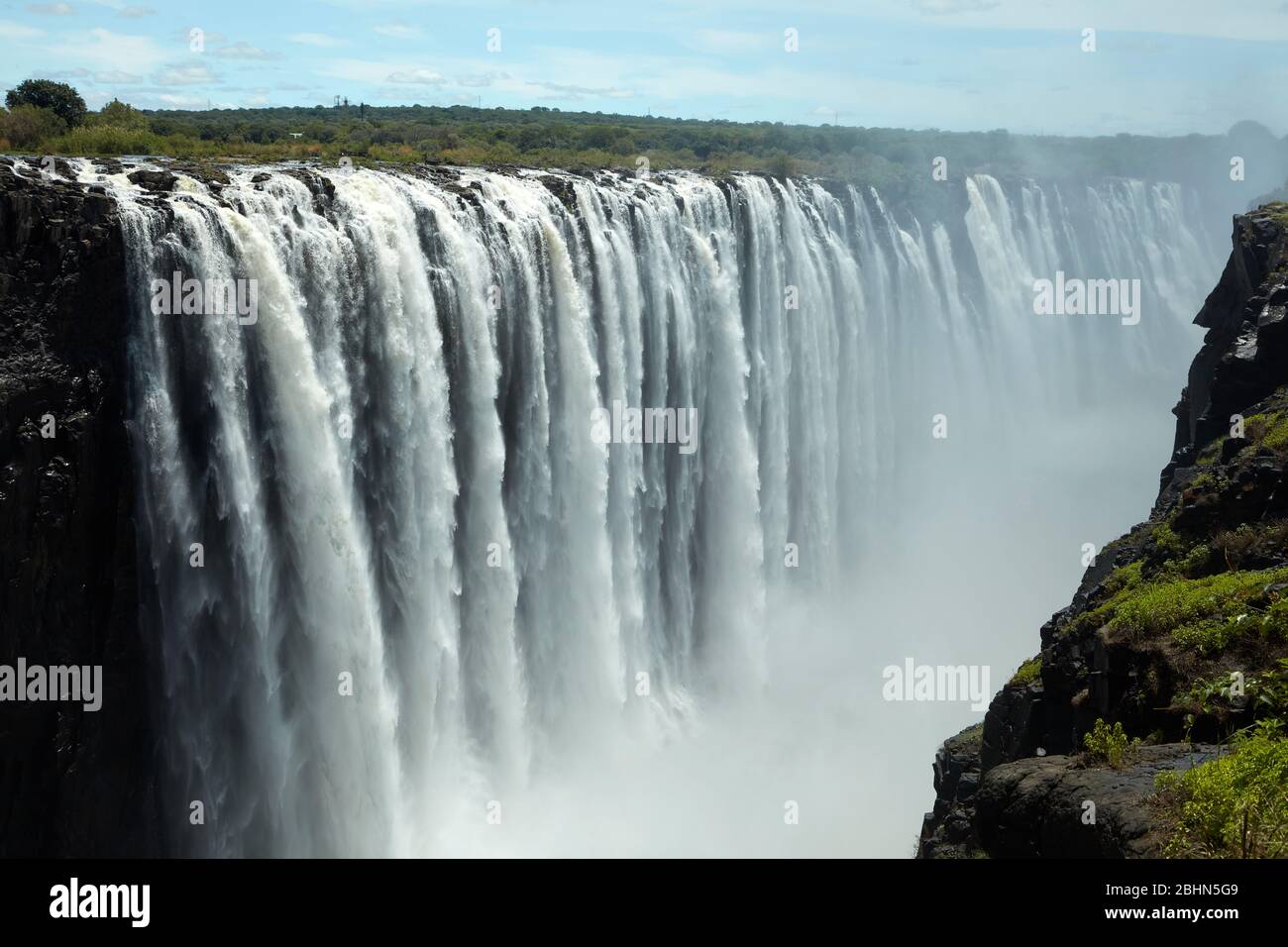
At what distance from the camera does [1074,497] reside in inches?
1661

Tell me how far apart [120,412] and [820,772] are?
53.2 ft

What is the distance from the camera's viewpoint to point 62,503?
1783 centimetres

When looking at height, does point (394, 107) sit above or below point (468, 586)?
above

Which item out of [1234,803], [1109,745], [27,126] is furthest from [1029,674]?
[27,126]

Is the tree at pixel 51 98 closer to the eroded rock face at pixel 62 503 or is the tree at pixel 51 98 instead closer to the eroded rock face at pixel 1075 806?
the eroded rock face at pixel 62 503

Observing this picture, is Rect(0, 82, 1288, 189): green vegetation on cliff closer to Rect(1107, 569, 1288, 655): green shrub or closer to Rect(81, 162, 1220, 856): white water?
Rect(81, 162, 1220, 856): white water

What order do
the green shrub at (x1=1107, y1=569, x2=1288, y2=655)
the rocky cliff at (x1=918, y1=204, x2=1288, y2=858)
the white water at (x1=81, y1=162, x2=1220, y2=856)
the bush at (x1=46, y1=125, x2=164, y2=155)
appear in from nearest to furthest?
the rocky cliff at (x1=918, y1=204, x2=1288, y2=858), the green shrub at (x1=1107, y1=569, x2=1288, y2=655), the white water at (x1=81, y1=162, x2=1220, y2=856), the bush at (x1=46, y1=125, x2=164, y2=155)

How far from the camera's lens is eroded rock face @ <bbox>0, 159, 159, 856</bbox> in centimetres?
1738

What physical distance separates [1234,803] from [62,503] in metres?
15.6

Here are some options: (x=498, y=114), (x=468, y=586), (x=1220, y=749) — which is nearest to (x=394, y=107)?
(x=498, y=114)

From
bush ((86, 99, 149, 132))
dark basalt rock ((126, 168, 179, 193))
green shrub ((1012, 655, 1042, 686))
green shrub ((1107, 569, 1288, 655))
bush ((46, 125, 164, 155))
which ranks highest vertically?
bush ((86, 99, 149, 132))

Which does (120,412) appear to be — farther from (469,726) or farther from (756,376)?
(756,376)

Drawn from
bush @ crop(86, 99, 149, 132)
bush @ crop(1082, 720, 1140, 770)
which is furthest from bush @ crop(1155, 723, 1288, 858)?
bush @ crop(86, 99, 149, 132)

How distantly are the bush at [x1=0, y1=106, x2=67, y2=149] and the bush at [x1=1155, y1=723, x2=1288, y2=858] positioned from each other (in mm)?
26595
